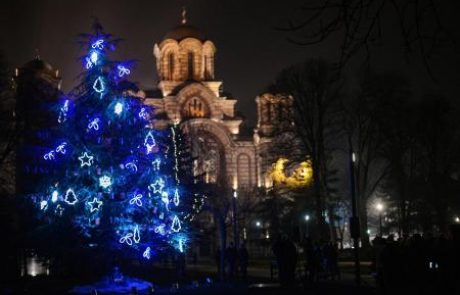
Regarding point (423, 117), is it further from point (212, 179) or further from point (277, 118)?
point (212, 179)

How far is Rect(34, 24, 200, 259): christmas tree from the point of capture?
75.9 ft

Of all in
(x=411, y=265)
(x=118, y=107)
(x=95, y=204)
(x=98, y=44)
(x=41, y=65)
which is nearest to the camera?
(x=411, y=265)

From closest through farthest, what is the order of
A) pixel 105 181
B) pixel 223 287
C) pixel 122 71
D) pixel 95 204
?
pixel 223 287
pixel 95 204
pixel 105 181
pixel 122 71

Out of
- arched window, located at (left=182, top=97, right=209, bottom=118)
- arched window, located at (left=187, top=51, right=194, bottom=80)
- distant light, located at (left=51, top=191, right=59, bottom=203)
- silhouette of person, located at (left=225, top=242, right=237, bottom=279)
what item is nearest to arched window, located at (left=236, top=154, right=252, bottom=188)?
arched window, located at (left=182, top=97, right=209, bottom=118)

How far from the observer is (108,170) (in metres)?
23.5

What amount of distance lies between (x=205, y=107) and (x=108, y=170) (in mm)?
46176

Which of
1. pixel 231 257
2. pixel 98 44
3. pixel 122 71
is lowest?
pixel 231 257

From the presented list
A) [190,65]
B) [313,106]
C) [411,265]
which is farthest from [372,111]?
[190,65]

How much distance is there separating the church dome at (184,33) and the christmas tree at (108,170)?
4689cm

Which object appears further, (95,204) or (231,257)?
(231,257)

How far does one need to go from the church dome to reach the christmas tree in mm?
46886

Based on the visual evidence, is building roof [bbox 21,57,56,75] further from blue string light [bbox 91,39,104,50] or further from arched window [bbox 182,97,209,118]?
blue string light [bbox 91,39,104,50]

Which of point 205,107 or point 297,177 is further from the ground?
point 205,107

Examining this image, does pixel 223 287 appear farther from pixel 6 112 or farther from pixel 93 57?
pixel 6 112
